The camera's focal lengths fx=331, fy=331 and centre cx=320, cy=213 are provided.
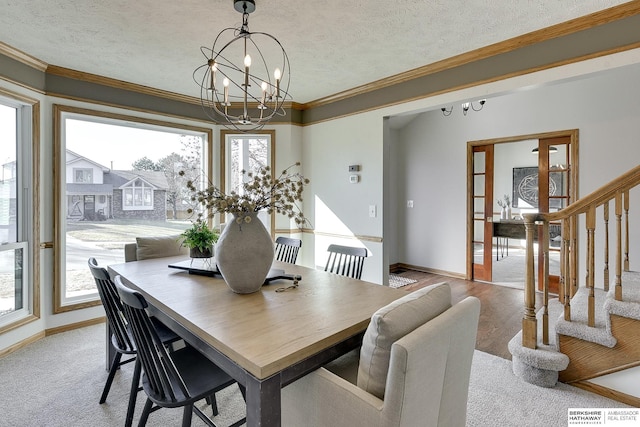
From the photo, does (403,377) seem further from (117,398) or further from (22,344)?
(22,344)

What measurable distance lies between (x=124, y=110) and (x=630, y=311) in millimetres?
4652

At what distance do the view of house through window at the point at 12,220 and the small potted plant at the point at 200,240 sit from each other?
1783mm

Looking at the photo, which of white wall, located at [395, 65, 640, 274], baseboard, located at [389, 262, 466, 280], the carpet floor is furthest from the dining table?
baseboard, located at [389, 262, 466, 280]

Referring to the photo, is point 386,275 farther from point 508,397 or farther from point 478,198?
point 478,198

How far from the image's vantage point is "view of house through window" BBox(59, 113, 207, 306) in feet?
11.2

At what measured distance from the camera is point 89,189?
352 centimetres

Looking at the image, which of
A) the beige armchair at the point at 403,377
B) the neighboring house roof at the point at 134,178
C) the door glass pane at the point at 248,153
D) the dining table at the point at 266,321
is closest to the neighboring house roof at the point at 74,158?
the neighboring house roof at the point at 134,178

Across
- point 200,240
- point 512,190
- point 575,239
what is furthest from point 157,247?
point 512,190

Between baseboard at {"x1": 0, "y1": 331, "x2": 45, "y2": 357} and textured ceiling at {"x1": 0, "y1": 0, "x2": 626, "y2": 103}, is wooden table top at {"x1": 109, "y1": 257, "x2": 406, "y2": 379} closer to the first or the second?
baseboard at {"x1": 0, "y1": 331, "x2": 45, "y2": 357}

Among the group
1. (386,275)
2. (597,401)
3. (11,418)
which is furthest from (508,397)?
(11,418)

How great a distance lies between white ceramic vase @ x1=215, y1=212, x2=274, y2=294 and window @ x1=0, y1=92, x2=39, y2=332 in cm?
243

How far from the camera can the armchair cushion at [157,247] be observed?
2859 mm

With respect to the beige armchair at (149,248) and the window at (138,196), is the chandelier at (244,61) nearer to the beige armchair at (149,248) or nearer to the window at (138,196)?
the beige armchair at (149,248)

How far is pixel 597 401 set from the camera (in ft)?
6.88
